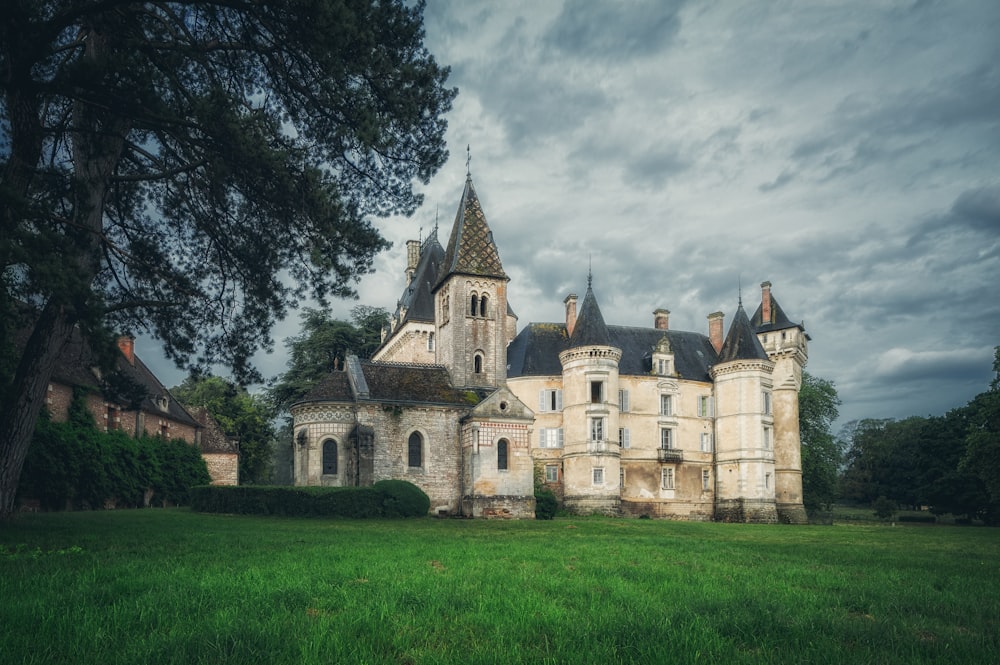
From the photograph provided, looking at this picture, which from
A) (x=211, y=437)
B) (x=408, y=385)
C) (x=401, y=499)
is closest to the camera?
(x=401, y=499)

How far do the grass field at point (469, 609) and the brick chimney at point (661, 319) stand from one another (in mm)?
45051

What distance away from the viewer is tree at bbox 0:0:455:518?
505 inches

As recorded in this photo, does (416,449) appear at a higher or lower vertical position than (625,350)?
lower

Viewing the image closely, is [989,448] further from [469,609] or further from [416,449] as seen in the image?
[469,609]

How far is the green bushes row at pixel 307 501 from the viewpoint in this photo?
30781 millimetres

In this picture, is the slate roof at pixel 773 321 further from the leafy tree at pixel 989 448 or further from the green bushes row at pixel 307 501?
the green bushes row at pixel 307 501

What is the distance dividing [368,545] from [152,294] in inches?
310

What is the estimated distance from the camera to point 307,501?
31.2 m

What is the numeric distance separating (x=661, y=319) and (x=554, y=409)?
1273cm

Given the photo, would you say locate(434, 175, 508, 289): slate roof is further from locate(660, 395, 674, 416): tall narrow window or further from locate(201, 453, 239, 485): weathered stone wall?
locate(201, 453, 239, 485): weathered stone wall

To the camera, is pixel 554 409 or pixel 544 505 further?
pixel 554 409

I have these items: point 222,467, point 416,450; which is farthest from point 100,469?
point 222,467

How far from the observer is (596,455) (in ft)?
152

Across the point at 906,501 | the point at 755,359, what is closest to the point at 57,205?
the point at 755,359
